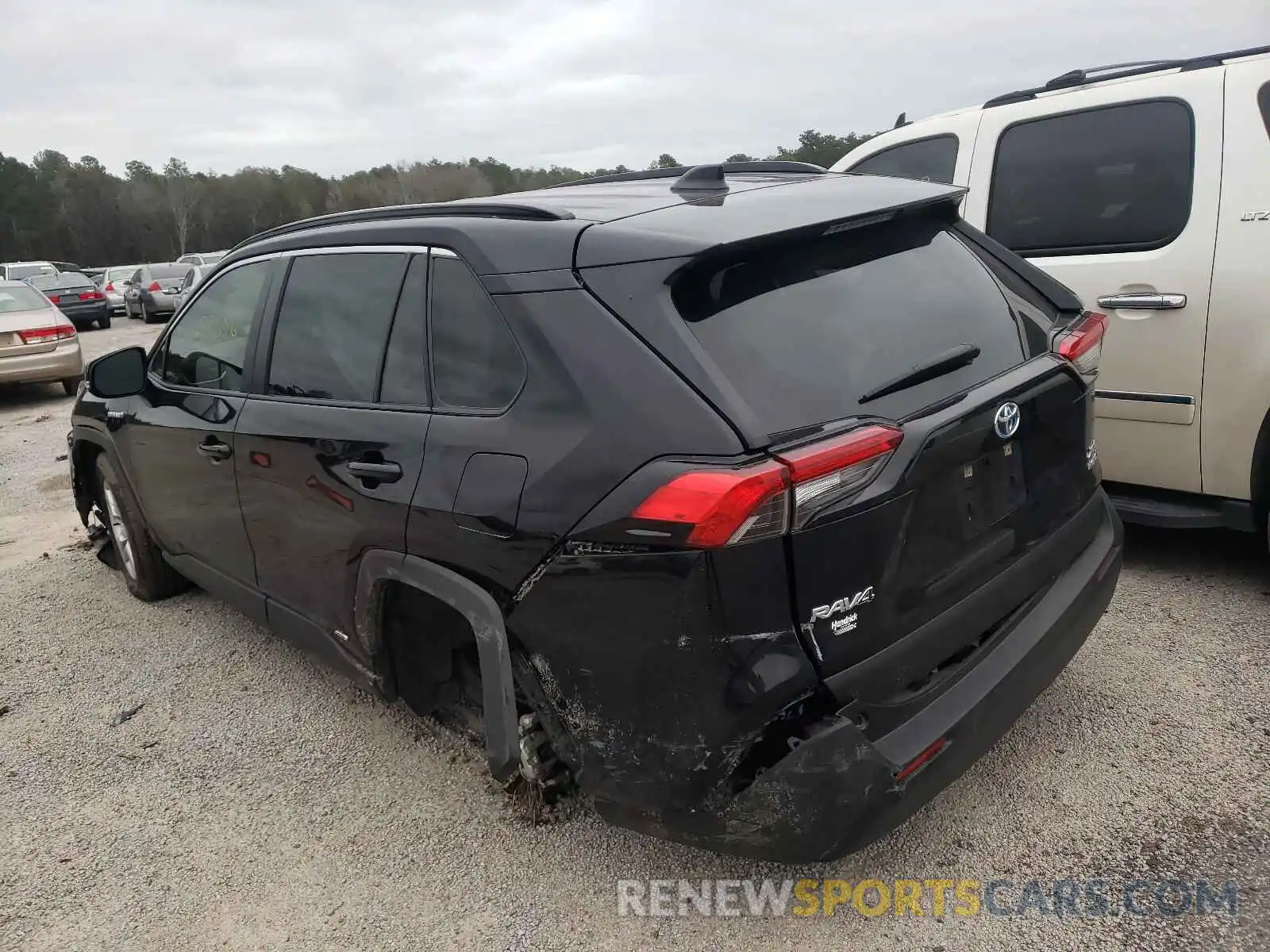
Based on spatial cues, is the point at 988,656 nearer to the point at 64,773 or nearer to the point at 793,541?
the point at 793,541

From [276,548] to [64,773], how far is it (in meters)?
1.09

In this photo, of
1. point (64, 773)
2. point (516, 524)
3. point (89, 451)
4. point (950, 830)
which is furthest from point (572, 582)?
point (89, 451)

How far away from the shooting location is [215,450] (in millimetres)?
3299

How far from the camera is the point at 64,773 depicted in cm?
314

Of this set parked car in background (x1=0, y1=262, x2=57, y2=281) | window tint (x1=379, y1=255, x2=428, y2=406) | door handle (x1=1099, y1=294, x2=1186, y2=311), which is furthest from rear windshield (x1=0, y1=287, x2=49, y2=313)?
parked car in background (x1=0, y1=262, x2=57, y2=281)

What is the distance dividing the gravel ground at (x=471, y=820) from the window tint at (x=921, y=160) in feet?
7.01

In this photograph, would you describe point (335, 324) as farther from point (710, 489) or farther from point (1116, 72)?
point (1116, 72)

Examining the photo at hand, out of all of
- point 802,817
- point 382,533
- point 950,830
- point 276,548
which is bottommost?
point 950,830

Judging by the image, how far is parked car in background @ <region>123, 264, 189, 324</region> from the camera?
23.6 metres

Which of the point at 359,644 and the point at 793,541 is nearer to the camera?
the point at 793,541

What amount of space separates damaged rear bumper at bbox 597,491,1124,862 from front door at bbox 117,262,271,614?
6.54 feet

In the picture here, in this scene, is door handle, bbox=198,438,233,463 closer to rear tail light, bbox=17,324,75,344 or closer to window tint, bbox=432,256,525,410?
window tint, bbox=432,256,525,410

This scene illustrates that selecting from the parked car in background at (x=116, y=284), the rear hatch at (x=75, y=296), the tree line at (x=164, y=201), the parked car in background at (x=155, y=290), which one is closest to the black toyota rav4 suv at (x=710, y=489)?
the rear hatch at (x=75, y=296)

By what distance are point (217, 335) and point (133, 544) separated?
1.41 meters
